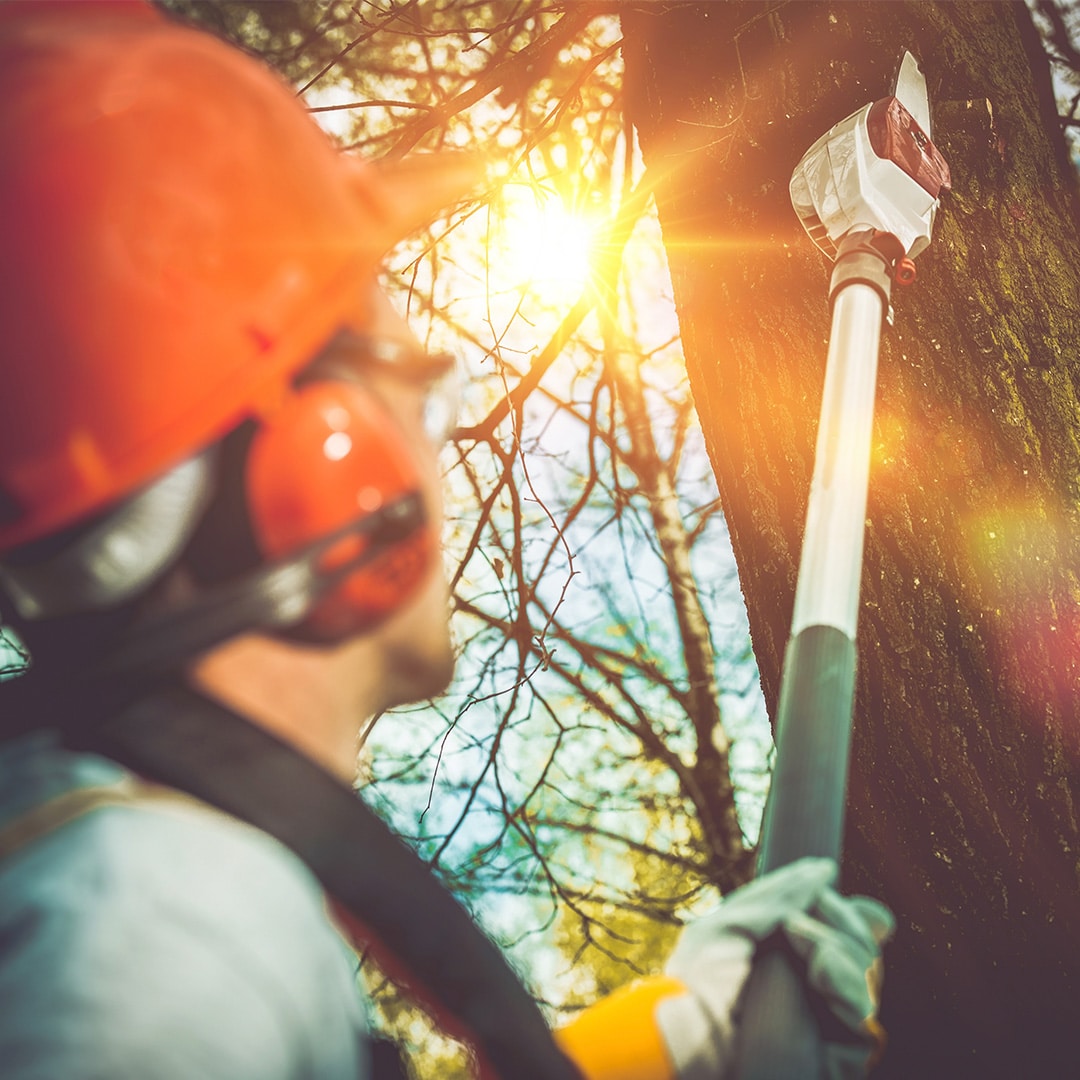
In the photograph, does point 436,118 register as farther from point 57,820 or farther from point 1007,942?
point 1007,942

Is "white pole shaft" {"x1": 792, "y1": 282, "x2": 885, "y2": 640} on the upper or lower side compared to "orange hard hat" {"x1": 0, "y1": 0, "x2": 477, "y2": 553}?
lower

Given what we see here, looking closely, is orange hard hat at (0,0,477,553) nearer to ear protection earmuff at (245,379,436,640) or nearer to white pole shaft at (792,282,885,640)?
ear protection earmuff at (245,379,436,640)

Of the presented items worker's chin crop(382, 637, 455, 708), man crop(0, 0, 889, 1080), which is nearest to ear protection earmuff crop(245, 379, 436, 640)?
man crop(0, 0, 889, 1080)

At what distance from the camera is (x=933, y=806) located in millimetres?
1788

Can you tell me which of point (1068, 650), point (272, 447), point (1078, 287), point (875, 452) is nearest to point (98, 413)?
point (272, 447)

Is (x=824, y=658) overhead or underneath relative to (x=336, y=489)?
underneath

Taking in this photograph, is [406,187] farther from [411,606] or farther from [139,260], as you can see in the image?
[411,606]

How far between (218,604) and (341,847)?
Result: 0.31 m

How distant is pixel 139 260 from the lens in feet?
3.39

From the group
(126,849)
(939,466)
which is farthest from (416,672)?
(939,466)

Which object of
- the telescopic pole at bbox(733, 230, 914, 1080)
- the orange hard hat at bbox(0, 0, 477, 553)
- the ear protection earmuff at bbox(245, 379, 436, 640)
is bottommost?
the telescopic pole at bbox(733, 230, 914, 1080)

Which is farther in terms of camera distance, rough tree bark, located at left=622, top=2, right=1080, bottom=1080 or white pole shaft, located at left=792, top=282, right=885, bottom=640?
rough tree bark, located at left=622, top=2, right=1080, bottom=1080

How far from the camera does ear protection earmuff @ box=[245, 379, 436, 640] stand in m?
1.04

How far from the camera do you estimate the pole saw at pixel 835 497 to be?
3.68 ft
